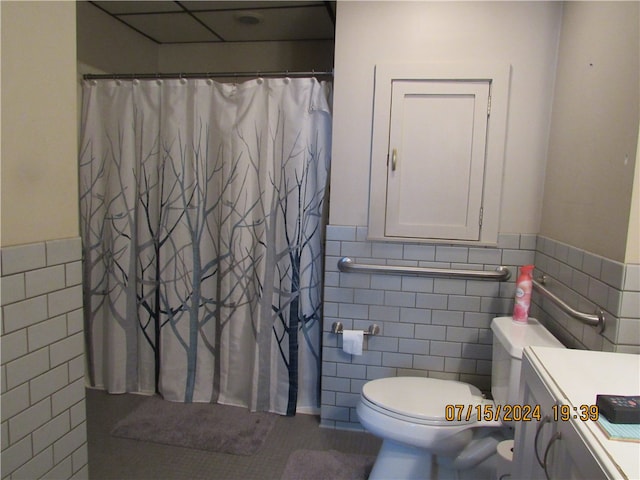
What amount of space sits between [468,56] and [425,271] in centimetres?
99

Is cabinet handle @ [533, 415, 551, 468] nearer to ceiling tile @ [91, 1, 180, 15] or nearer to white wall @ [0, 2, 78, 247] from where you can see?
white wall @ [0, 2, 78, 247]

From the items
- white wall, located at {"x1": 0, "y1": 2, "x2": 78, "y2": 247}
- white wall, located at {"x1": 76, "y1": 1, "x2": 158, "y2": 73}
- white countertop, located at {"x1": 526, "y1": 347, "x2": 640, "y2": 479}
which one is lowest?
white countertop, located at {"x1": 526, "y1": 347, "x2": 640, "y2": 479}

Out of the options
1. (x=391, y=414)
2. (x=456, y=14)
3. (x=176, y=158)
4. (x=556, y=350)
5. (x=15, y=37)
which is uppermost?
(x=456, y=14)

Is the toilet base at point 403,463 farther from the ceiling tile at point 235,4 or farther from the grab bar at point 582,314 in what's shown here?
the ceiling tile at point 235,4

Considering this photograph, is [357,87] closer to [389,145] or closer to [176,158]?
[389,145]

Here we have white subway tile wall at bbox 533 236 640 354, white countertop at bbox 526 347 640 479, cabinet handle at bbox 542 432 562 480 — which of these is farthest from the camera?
white subway tile wall at bbox 533 236 640 354

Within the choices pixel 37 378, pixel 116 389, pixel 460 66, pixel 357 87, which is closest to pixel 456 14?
pixel 460 66

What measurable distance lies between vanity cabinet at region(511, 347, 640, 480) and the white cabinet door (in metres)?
0.93

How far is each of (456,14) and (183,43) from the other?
5.94 ft

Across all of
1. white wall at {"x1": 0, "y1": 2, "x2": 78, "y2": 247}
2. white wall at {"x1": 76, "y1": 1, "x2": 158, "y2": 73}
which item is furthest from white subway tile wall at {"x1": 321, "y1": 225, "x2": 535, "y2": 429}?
white wall at {"x1": 76, "y1": 1, "x2": 158, "y2": 73}

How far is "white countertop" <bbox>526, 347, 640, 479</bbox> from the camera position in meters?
0.65

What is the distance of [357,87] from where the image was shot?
6.27 feet

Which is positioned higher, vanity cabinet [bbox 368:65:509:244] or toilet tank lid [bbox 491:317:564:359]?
vanity cabinet [bbox 368:65:509:244]

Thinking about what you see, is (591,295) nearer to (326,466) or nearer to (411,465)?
(411,465)
